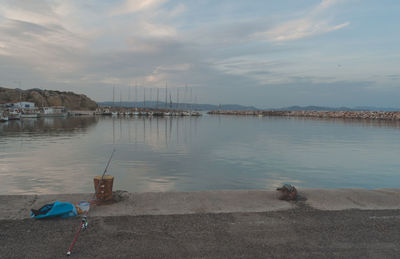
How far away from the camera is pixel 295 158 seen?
2077 centimetres

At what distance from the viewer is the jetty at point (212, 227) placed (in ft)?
15.3

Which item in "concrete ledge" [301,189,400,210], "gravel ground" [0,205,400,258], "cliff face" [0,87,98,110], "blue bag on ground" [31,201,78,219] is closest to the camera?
"gravel ground" [0,205,400,258]

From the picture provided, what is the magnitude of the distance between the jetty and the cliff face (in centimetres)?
12147

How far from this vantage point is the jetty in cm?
467

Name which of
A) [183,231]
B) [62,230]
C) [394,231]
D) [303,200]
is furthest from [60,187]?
[394,231]

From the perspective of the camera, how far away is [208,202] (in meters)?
7.10

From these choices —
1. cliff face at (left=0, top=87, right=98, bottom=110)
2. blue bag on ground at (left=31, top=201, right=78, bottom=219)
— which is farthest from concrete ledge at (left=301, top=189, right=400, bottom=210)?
cliff face at (left=0, top=87, right=98, bottom=110)

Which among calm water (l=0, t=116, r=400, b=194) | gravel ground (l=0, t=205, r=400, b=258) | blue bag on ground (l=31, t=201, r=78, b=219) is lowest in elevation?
calm water (l=0, t=116, r=400, b=194)

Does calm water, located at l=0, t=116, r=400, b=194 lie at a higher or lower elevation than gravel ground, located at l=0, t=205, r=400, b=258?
lower

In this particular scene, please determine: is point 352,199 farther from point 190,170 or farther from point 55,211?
point 190,170

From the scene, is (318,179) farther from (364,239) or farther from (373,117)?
(373,117)

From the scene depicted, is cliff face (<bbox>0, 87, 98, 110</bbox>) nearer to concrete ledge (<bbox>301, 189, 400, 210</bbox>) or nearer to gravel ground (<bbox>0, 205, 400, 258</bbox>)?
gravel ground (<bbox>0, 205, 400, 258</bbox>)

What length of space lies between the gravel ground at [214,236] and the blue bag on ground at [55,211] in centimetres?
13

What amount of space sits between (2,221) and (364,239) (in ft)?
21.8
